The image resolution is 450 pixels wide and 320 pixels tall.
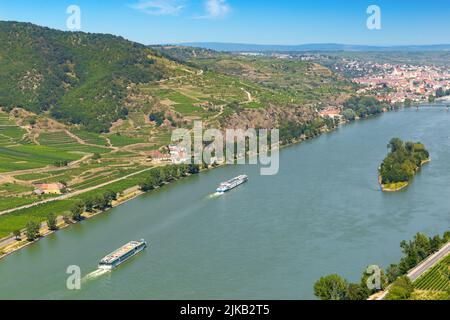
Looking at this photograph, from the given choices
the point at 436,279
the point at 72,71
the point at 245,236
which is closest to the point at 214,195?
the point at 245,236

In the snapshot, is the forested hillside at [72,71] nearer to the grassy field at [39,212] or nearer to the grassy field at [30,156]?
the grassy field at [30,156]

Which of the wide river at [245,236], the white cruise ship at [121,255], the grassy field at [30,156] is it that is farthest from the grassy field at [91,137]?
the white cruise ship at [121,255]

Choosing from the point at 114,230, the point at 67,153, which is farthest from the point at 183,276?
the point at 67,153

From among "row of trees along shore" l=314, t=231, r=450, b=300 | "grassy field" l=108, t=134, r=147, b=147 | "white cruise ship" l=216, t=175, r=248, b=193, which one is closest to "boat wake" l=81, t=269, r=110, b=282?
"row of trees along shore" l=314, t=231, r=450, b=300

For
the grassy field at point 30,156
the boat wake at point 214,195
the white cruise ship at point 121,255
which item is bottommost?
the white cruise ship at point 121,255

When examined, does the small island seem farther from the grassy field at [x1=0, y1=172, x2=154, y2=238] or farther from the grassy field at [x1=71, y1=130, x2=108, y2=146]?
the grassy field at [x1=71, y1=130, x2=108, y2=146]
